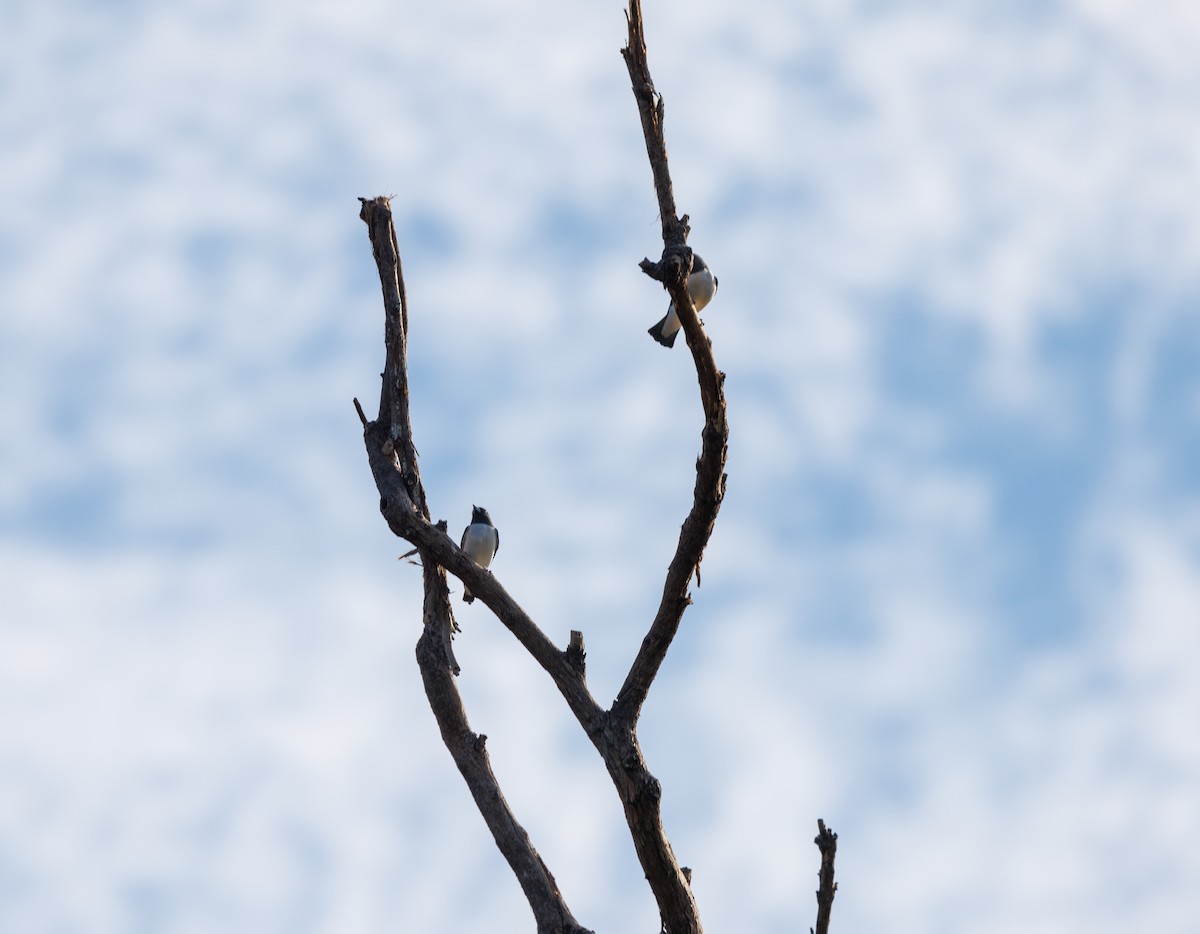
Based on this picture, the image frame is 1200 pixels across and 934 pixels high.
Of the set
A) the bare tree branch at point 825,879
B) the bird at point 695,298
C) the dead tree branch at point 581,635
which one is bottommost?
the bare tree branch at point 825,879

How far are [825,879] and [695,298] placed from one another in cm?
912

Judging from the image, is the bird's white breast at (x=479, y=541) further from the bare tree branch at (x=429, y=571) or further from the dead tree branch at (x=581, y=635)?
the dead tree branch at (x=581, y=635)

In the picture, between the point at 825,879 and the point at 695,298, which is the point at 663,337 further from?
the point at 825,879

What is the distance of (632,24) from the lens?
270 inches

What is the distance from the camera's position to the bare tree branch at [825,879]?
18.0 feet

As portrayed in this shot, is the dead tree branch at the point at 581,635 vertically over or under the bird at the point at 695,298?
under

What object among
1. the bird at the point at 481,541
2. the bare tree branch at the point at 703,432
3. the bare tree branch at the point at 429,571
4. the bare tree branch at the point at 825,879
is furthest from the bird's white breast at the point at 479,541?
the bare tree branch at the point at 825,879

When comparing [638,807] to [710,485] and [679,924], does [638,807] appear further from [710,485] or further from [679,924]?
[710,485]

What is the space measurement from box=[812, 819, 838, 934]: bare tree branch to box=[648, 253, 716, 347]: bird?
327 inches

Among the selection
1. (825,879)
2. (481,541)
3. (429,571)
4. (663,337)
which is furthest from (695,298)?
(825,879)

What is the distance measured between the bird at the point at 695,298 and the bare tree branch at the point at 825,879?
830cm

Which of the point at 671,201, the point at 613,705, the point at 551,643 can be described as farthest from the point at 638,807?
the point at 671,201

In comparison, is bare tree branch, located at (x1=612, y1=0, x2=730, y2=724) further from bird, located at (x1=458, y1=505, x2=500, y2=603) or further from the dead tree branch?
bird, located at (x1=458, y1=505, x2=500, y2=603)

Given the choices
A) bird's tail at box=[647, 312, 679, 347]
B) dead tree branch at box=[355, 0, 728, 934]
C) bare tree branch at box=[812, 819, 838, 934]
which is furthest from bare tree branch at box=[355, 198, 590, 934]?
bird's tail at box=[647, 312, 679, 347]
